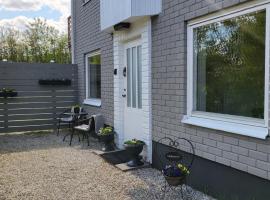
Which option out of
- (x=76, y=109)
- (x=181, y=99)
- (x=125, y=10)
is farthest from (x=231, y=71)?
(x=76, y=109)

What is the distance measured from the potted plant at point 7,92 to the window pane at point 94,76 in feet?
6.59

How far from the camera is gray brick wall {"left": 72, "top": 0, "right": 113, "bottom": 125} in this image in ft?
21.7

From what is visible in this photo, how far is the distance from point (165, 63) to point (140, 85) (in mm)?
1005

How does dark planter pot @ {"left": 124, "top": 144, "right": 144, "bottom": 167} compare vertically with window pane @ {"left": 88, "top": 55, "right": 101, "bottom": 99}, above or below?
below

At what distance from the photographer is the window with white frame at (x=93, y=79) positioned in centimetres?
764

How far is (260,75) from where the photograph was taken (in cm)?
305

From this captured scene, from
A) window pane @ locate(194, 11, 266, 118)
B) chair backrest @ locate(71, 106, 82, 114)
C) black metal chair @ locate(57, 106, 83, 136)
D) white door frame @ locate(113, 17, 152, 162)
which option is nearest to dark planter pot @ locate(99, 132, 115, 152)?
white door frame @ locate(113, 17, 152, 162)

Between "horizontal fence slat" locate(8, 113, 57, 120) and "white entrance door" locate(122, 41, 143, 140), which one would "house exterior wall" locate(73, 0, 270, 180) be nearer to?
"white entrance door" locate(122, 41, 143, 140)

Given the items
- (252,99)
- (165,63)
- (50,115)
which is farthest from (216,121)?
(50,115)

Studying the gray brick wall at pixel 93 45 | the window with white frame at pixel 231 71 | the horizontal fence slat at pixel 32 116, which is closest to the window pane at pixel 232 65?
the window with white frame at pixel 231 71

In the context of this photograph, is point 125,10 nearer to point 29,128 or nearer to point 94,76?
point 94,76

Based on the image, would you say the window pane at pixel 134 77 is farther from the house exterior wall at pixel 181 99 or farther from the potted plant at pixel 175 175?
the potted plant at pixel 175 175

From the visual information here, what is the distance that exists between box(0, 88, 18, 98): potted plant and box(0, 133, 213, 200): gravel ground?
2.36 m

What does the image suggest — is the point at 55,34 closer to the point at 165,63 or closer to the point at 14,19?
the point at 14,19
